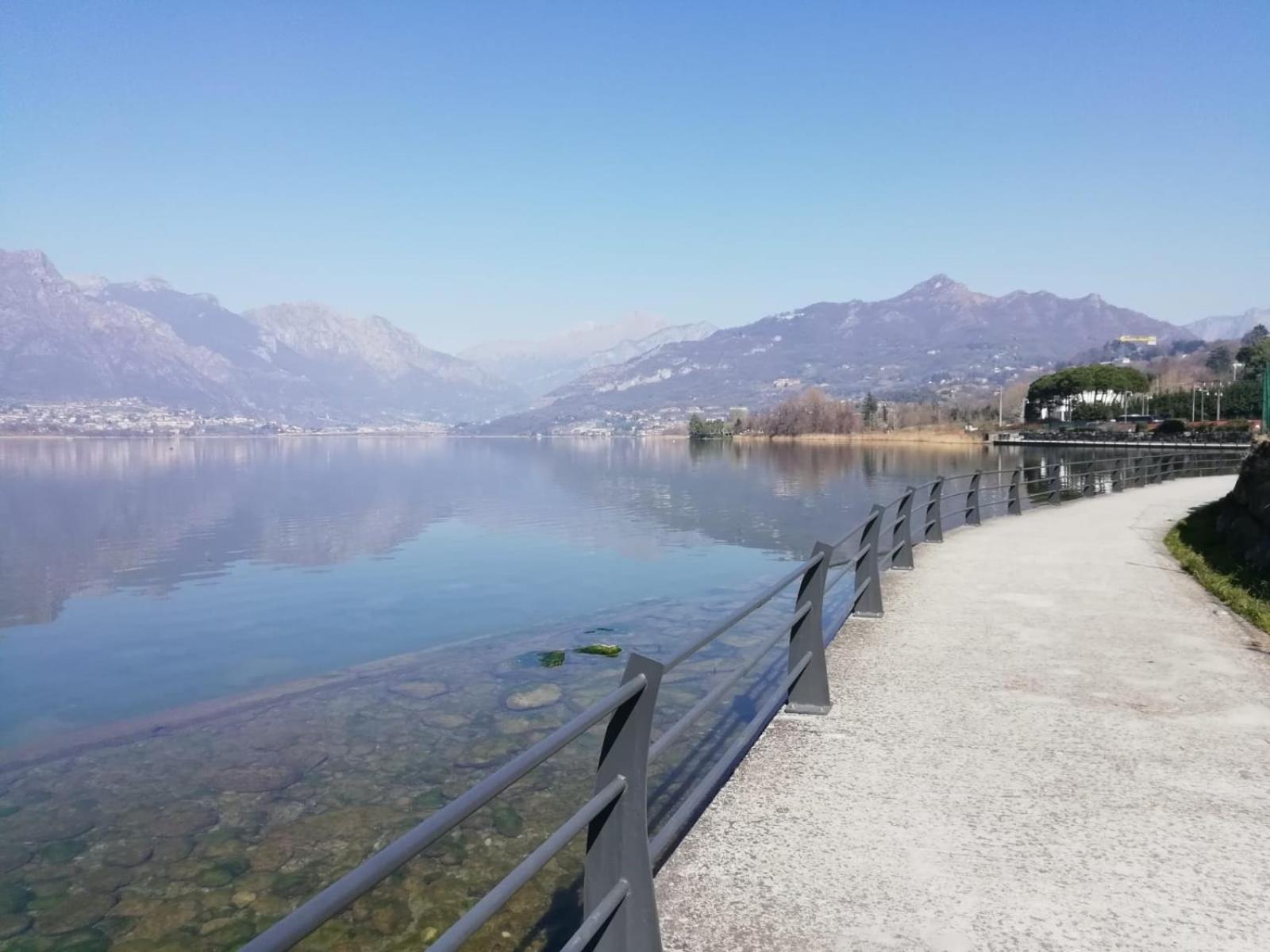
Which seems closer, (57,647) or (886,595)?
(886,595)

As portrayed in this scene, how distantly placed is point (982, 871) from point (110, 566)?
2820 centimetres

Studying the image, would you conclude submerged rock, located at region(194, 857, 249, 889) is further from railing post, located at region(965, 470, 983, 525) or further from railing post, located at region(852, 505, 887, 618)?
railing post, located at region(965, 470, 983, 525)

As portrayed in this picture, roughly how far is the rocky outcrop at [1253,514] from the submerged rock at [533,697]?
888cm

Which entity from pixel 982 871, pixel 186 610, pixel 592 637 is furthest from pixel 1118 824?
pixel 186 610

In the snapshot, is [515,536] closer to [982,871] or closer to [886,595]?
[886,595]

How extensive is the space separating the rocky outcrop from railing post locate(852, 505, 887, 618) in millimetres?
5350

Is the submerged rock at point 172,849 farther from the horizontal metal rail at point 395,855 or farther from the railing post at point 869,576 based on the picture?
the horizontal metal rail at point 395,855

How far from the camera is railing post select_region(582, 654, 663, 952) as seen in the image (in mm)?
3152

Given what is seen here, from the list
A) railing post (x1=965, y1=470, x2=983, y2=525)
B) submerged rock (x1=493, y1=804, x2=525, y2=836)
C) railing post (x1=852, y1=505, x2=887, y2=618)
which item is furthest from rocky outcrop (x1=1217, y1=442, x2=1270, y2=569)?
submerged rock (x1=493, y1=804, x2=525, y2=836)

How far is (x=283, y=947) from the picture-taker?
1.57m

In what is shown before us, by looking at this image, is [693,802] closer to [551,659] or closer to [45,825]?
[45,825]

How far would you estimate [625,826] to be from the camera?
3.20 m

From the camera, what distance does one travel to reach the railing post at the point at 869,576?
33.0 ft

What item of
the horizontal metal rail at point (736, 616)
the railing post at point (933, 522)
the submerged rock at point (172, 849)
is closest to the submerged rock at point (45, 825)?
the submerged rock at point (172, 849)
